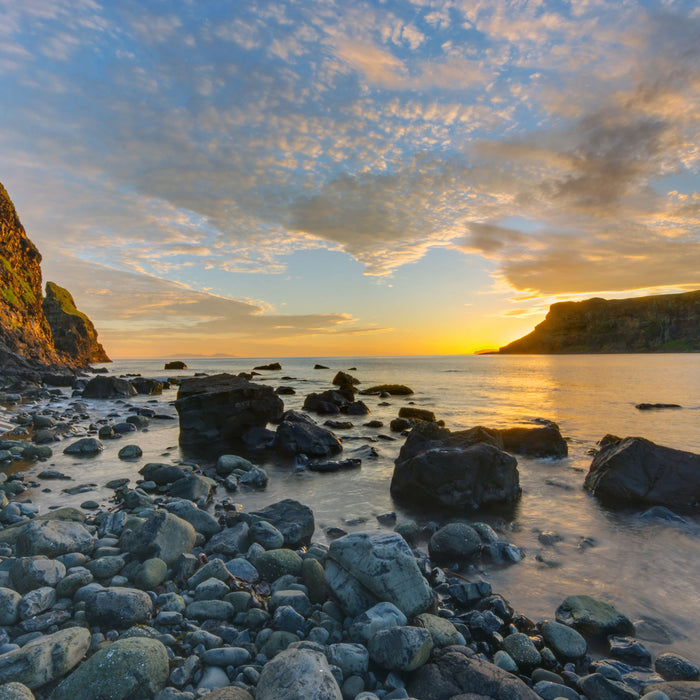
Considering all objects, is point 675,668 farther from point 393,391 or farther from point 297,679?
point 393,391

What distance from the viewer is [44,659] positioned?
11.7 ft

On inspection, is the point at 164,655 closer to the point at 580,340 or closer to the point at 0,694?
the point at 0,694

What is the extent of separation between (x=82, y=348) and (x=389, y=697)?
118 m

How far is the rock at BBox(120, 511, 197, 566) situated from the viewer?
583 centimetres

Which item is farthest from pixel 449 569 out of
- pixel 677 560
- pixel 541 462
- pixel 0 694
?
pixel 541 462

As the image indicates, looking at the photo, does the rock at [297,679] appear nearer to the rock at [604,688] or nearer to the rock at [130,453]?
the rock at [604,688]

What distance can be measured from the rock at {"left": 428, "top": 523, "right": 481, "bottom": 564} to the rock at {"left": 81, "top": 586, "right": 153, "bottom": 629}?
15.2 feet

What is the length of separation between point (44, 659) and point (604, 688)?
5.27m

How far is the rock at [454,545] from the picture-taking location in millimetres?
7082

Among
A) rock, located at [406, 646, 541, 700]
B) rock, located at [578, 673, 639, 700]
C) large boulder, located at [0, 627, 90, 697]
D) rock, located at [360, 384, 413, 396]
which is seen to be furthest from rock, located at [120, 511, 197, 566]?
rock, located at [360, 384, 413, 396]

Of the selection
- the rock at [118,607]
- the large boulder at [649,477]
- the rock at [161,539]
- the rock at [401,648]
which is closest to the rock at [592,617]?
the rock at [401,648]

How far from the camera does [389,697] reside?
12.3ft

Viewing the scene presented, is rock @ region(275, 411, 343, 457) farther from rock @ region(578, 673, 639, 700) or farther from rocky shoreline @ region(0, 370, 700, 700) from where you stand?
rock @ region(578, 673, 639, 700)

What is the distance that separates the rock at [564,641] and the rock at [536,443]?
36.6ft
